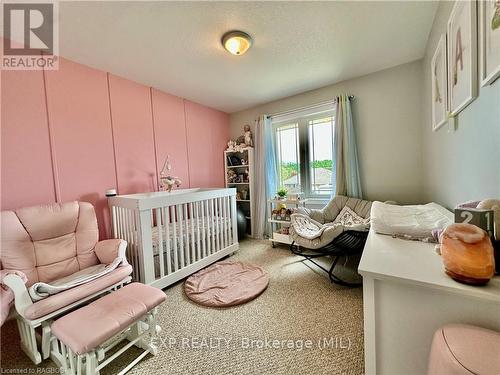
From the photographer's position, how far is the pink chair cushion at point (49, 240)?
1.53 m

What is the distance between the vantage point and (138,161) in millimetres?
2711

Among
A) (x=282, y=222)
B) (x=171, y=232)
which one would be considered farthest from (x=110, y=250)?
(x=282, y=222)

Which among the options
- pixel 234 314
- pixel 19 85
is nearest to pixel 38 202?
pixel 19 85

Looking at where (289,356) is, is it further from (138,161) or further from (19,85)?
(19,85)

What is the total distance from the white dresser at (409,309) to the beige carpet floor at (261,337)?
1.55ft

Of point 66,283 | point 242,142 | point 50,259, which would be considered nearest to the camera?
point 66,283

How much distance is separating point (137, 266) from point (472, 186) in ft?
8.92

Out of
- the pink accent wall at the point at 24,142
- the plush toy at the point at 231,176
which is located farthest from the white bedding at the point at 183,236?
the plush toy at the point at 231,176

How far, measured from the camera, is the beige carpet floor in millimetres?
1269

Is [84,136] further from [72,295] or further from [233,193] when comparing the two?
[233,193]

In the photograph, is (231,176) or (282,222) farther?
(231,176)

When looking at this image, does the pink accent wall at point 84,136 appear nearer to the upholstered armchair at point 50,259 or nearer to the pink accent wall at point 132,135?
the pink accent wall at point 132,135

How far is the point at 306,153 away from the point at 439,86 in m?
1.89

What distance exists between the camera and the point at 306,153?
11.3ft
